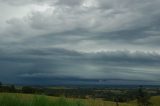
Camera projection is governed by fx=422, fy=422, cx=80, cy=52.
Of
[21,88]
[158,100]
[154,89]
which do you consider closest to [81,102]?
[158,100]

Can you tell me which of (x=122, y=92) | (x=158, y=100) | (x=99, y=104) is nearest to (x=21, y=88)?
(x=122, y=92)

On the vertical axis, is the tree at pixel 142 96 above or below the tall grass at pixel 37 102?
above

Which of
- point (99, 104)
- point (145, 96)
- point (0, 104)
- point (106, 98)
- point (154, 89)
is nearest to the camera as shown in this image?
point (0, 104)

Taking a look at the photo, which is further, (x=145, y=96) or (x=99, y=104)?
(x=145, y=96)

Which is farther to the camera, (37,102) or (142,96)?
(142,96)

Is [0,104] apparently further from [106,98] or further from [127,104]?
[127,104]

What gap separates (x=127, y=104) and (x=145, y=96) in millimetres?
4697

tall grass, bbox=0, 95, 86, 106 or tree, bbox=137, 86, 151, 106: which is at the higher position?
tree, bbox=137, 86, 151, 106

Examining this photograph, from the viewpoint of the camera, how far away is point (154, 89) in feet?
177

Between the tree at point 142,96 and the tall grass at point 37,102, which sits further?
the tree at point 142,96

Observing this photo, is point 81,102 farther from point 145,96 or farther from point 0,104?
point 145,96

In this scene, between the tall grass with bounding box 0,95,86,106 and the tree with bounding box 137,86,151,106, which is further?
the tree with bounding box 137,86,151,106

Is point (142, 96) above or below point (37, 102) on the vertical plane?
above

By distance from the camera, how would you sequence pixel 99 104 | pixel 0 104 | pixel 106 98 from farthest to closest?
pixel 106 98
pixel 99 104
pixel 0 104
